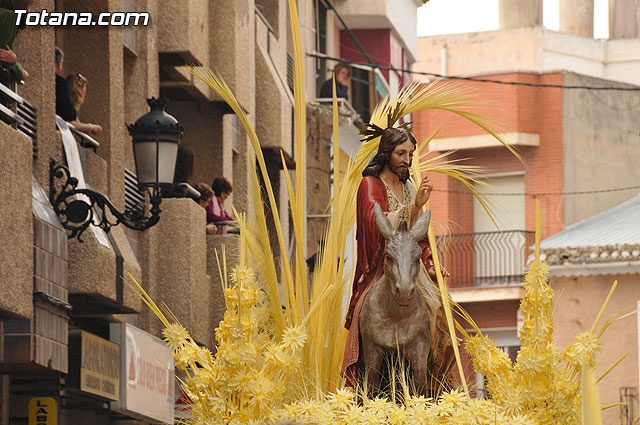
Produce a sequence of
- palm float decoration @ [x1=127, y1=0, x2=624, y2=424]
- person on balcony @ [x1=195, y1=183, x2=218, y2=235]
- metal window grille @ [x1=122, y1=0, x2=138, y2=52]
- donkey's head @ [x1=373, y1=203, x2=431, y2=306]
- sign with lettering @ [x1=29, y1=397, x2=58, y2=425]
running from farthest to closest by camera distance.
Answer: person on balcony @ [x1=195, y1=183, x2=218, y2=235], metal window grille @ [x1=122, y1=0, x2=138, y2=52], sign with lettering @ [x1=29, y1=397, x2=58, y2=425], donkey's head @ [x1=373, y1=203, x2=431, y2=306], palm float decoration @ [x1=127, y1=0, x2=624, y2=424]

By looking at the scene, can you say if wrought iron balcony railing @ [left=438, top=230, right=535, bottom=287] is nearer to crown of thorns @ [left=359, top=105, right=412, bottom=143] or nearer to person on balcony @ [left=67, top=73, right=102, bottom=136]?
person on balcony @ [left=67, top=73, right=102, bottom=136]

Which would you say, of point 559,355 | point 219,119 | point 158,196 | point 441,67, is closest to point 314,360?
point 559,355

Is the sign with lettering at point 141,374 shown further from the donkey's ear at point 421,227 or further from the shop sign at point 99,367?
the donkey's ear at point 421,227

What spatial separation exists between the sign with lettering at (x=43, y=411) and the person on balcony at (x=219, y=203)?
4929 mm

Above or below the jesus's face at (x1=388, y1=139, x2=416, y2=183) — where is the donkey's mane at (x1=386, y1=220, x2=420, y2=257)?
below

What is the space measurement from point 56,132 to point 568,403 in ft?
17.3

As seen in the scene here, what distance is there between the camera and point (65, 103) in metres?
13.5

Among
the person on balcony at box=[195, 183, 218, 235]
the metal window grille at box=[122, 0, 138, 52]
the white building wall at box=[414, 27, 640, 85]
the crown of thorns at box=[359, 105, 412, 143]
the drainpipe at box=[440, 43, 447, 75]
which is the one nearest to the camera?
the crown of thorns at box=[359, 105, 412, 143]

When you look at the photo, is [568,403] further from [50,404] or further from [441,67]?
[441,67]

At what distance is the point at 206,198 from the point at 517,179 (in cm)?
1826

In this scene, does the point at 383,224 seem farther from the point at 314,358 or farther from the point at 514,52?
the point at 514,52

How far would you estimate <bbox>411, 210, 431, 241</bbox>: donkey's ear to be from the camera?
923 centimetres

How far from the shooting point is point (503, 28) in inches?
1615

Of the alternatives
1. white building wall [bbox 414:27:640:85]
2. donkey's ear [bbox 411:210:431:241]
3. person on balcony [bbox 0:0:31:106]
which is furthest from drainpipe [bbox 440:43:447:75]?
donkey's ear [bbox 411:210:431:241]
